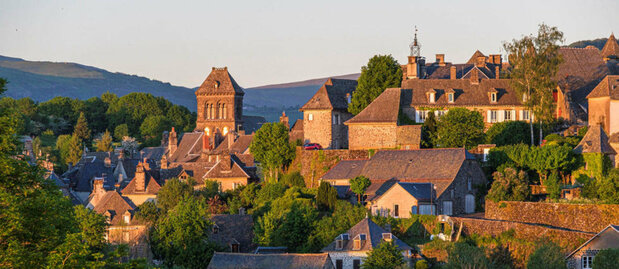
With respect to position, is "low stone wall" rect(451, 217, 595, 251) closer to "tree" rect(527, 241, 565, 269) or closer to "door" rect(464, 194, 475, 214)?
"tree" rect(527, 241, 565, 269)

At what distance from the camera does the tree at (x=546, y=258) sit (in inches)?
1932

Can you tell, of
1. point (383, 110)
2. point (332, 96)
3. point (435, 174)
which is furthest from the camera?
point (332, 96)

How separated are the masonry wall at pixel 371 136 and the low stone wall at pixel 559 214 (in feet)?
36.8

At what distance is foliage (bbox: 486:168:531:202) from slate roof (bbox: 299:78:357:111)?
17.9m

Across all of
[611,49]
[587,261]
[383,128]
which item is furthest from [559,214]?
[611,49]

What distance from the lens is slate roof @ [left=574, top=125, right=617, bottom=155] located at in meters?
61.5

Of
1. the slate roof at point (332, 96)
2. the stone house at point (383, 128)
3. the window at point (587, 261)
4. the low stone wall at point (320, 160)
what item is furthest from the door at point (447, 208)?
the slate roof at point (332, 96)

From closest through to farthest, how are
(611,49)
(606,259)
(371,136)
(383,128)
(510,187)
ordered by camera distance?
1. (606,259)
2. (510,187)
3. (383,128)
4. (371,136)
5. (611,49)

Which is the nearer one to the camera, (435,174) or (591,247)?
(591,247)

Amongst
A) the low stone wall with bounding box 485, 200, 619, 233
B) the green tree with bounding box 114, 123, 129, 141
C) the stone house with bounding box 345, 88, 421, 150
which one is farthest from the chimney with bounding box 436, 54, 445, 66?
the green tree with bounding box 114, 123, 129, 141

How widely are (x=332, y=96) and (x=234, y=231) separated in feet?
53.7

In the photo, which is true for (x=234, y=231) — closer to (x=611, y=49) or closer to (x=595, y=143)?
(x=595, y=143)

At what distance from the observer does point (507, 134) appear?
67938mm

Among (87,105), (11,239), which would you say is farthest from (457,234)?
(87,105)
